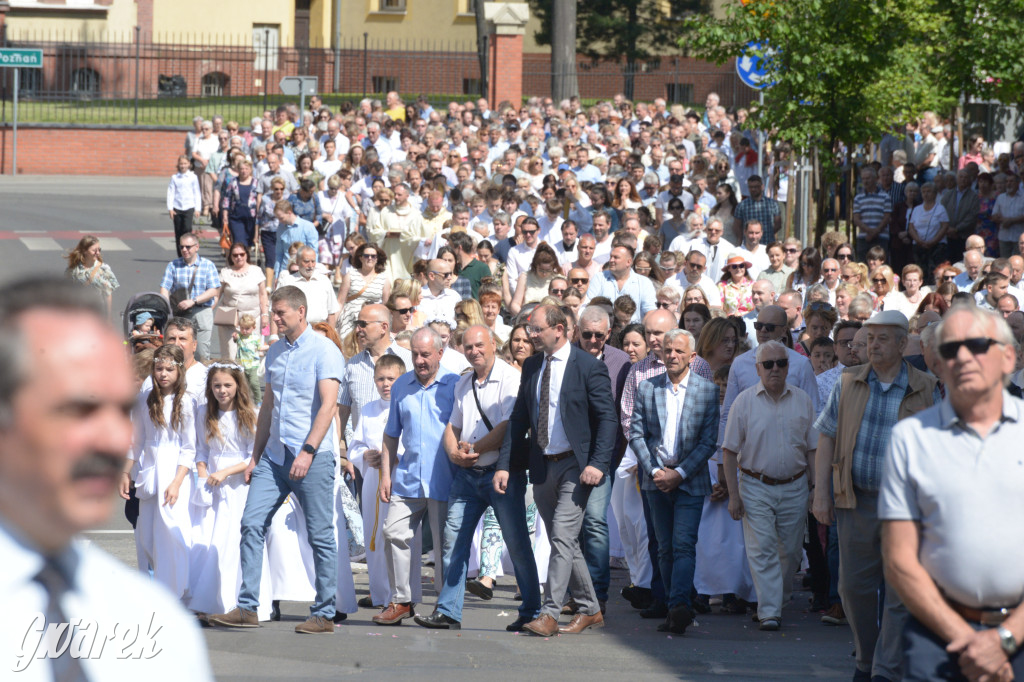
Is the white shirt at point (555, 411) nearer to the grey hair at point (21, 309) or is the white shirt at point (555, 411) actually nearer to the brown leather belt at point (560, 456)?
the brown leather belt at point (560, 456)

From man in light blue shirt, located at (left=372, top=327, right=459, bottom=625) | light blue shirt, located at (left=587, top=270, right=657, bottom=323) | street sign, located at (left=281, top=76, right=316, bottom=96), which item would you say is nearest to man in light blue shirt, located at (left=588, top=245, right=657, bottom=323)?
light blue shirt, located at (left=587, top=270, right=657, bottom=323)

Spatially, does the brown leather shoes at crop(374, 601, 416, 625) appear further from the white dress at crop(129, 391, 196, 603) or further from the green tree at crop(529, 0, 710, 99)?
the green tree at crop(529, 0, 710, 99)

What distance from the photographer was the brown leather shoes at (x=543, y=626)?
8594 mm

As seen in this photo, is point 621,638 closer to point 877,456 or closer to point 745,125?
point 877,456

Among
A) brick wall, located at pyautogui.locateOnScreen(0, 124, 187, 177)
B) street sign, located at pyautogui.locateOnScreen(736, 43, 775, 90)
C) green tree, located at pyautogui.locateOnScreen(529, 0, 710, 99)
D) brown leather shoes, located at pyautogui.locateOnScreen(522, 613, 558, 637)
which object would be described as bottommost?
brown leather shoes, located at pyautogui.locateOnScreen(522, 613, 558, 637)

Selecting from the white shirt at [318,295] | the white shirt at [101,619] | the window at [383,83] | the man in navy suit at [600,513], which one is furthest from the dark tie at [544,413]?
the window at [383,83]

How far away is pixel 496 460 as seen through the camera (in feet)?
29.2

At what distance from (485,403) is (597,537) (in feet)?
4.21

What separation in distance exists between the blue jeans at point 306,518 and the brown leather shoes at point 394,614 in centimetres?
45

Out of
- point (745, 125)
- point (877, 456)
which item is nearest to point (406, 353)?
point (877, 456)

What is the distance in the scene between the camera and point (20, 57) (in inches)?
1388

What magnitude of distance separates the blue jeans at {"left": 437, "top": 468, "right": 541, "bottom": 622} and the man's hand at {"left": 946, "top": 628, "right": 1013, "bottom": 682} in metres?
4.74

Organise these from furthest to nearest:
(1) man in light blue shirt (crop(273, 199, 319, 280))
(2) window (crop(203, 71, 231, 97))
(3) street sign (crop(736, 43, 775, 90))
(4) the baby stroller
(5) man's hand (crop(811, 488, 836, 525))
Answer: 1. (2) window (crop(203, 71, 231, 97))
2. (1) man in light blue shirt (crop(273, 199, 319, 280))
3. (3) street sign (crop(736, 43, 775, 90))
4. (4) the baby stroller
5. (5) man's hand (crop(811, 488, 836, 525))

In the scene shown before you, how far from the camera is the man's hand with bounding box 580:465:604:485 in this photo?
8523 mm
